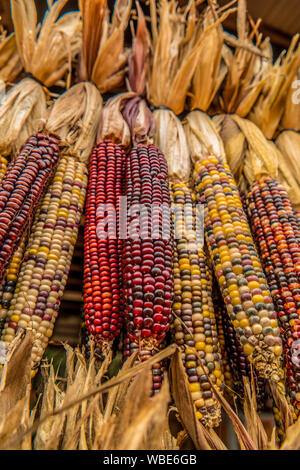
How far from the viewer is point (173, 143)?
195cm

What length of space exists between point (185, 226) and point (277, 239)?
0.45 meters

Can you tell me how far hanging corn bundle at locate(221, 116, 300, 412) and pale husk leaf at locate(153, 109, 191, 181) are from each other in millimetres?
412

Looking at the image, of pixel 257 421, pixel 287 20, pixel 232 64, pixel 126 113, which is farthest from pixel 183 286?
pixel 287 20

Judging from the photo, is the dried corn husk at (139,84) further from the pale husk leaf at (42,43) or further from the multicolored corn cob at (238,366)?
the multicolored corn cob at (238,366)

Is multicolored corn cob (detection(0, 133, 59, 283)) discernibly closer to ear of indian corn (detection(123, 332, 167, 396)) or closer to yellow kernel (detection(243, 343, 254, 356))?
ear of indian corn (detection(123, 332, 167, 396))

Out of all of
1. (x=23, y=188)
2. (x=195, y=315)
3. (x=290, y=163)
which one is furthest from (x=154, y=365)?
(x=290, y=163)

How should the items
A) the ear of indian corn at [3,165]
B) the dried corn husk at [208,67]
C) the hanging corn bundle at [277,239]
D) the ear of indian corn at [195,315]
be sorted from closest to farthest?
1. the ear of indian corn at [195,315]
2. the hanging corn bundle at [277,239]
3. the ear of indian corn at [3,165]
4. the dried corn husk at [208,67]

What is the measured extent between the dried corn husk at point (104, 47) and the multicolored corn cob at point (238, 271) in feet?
3.39

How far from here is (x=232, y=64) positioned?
233 cm

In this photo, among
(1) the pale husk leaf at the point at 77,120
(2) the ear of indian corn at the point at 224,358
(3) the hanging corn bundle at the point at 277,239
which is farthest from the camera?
(1) the pale husk leaf at the point at 77,120

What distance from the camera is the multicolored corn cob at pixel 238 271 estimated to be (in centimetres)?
120

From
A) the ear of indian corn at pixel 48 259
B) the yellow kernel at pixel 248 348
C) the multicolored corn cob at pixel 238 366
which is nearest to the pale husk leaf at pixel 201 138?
the ear of indian corn at pixel 48 259

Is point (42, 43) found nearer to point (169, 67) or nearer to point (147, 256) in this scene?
point (169, 67)

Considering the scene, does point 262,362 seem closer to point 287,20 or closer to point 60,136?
point 60,136
